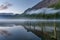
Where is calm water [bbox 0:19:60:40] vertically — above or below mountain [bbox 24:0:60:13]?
below

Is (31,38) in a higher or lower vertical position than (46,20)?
lower

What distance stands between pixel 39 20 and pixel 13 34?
0.40 meters

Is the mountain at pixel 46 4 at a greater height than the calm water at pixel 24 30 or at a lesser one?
greater

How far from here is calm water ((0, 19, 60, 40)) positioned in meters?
1.96

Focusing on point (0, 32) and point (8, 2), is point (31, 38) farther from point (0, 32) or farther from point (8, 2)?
point (8, 2)

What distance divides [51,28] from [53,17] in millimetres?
151

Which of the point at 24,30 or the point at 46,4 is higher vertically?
the point at 46,4

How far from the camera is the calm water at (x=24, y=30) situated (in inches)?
77.0

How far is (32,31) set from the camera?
78.1 inches

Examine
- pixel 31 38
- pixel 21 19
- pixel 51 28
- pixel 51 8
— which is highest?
pixel 51 8

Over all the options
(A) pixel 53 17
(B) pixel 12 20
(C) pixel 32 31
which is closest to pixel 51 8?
(A) pixel 53 17

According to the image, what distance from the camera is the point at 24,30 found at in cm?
198

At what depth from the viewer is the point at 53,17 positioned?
6.37ft

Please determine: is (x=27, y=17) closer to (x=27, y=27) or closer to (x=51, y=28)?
(x=27, y=27)
